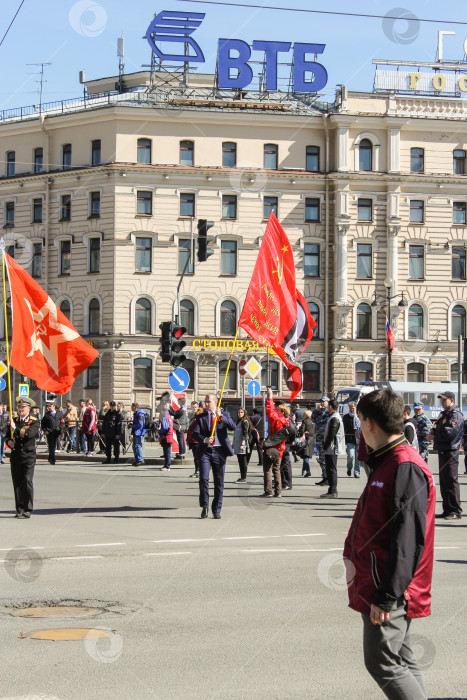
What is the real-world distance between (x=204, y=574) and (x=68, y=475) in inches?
647

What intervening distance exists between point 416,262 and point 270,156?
10.2 meters

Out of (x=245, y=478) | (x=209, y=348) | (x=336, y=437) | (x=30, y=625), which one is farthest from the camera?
(x=209, y=348)

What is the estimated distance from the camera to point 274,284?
19594mm

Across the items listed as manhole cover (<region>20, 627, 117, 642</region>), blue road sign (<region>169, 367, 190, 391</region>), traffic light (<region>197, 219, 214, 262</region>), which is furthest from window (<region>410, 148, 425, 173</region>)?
manhole cover (<region>20, 627, 117, 642</region>)

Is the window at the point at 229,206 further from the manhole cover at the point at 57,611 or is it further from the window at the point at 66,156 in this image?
the manhole cover at the point at 57,611

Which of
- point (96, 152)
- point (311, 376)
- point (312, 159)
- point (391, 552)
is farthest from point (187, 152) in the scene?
point (391, 552)

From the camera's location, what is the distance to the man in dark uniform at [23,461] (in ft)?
49.4

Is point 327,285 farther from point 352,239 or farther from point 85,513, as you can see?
point 85,513

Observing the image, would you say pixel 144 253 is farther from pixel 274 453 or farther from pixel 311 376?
pixel 274 453

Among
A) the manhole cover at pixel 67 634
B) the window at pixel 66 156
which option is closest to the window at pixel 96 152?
the window at pixel 66 156

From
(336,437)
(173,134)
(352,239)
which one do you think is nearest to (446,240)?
(352,239)

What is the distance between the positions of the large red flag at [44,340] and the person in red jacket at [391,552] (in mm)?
10116

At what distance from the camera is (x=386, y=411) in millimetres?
4945

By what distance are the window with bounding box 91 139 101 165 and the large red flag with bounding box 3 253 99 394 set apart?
140 ft
